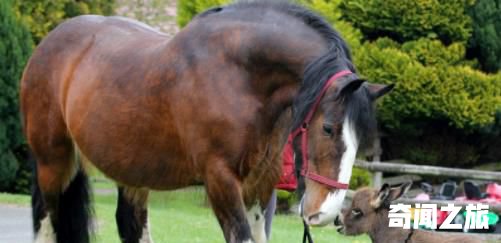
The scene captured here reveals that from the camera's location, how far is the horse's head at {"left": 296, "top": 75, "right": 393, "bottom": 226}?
4961 mm

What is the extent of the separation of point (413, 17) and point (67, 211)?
350 inches

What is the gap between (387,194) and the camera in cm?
712

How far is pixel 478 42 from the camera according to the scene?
51.2ft

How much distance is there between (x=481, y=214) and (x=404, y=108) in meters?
5.46

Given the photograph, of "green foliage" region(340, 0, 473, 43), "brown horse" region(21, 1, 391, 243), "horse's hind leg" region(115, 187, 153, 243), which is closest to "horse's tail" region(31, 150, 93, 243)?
"horse's hind leg" region(115, 187, 153, 243)

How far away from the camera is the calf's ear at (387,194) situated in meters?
6.93

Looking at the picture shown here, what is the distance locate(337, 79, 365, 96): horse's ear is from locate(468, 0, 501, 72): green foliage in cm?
1095

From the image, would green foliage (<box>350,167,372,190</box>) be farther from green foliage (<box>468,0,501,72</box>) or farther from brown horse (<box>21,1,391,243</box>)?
brown horse (<box>21,1,391,243</box>)

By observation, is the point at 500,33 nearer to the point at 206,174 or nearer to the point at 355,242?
the point at 355,242

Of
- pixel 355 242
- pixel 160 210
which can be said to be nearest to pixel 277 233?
pixel 355 242

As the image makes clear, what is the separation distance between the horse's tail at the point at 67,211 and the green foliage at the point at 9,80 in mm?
7915

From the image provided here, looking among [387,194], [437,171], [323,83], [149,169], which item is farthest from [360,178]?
[323,83]

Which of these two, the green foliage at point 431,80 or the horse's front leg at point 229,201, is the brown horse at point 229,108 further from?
the green foliage at point 431,80

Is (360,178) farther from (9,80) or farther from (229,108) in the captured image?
(229,108)
